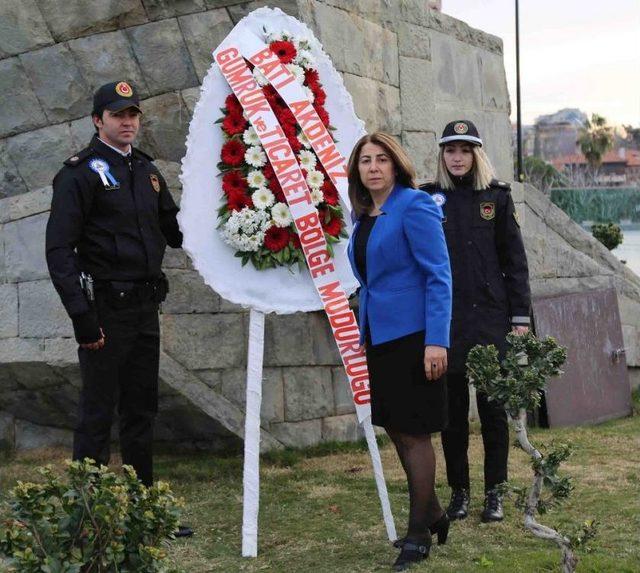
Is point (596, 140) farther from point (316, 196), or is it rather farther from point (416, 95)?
point (316, 196)

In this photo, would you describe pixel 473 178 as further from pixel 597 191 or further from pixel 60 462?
pixel 597 191

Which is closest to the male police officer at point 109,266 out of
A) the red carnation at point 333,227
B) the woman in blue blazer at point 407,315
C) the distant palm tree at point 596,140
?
the red carnation at point 333,227

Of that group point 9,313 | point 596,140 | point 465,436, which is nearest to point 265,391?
point 9,313

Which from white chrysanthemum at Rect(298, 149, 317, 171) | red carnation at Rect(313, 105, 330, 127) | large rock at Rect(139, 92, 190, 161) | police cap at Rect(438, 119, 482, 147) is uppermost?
large rock at Rect(139, 92, 190, 161)

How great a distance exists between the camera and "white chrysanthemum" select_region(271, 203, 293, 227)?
5.19m

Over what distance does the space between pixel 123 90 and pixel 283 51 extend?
94 cm

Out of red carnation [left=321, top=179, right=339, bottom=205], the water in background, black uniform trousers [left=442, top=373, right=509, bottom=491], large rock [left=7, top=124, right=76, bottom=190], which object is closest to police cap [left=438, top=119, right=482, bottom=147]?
red carnation [left=321, top=179, right=339, bottom=205]

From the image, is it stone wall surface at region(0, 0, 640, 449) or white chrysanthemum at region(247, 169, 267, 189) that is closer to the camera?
white chrysanthemum at region(247, 169, 267, 189)

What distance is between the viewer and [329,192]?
5328 mm

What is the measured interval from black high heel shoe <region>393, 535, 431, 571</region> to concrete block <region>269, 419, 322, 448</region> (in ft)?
7.47

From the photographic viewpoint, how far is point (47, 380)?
6.43 m

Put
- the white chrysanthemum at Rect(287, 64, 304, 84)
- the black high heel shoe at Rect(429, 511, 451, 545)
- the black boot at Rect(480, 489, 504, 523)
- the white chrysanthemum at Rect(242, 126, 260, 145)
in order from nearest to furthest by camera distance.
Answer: the black high heel shoe at Rect(429, 511, 451, 545) < the black boot at Rect(480, 489, 504, 523) < the white chrysanthemum at Rect(242, 126, 260, 145) < the white chrysanthemum at Rect(287, 64, 304, 84)

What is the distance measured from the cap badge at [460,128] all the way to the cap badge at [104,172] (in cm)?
160

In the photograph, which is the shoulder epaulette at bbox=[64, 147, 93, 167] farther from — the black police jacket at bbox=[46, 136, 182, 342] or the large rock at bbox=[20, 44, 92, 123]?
the large rock at bbox=[20, 44, 92, 123]
